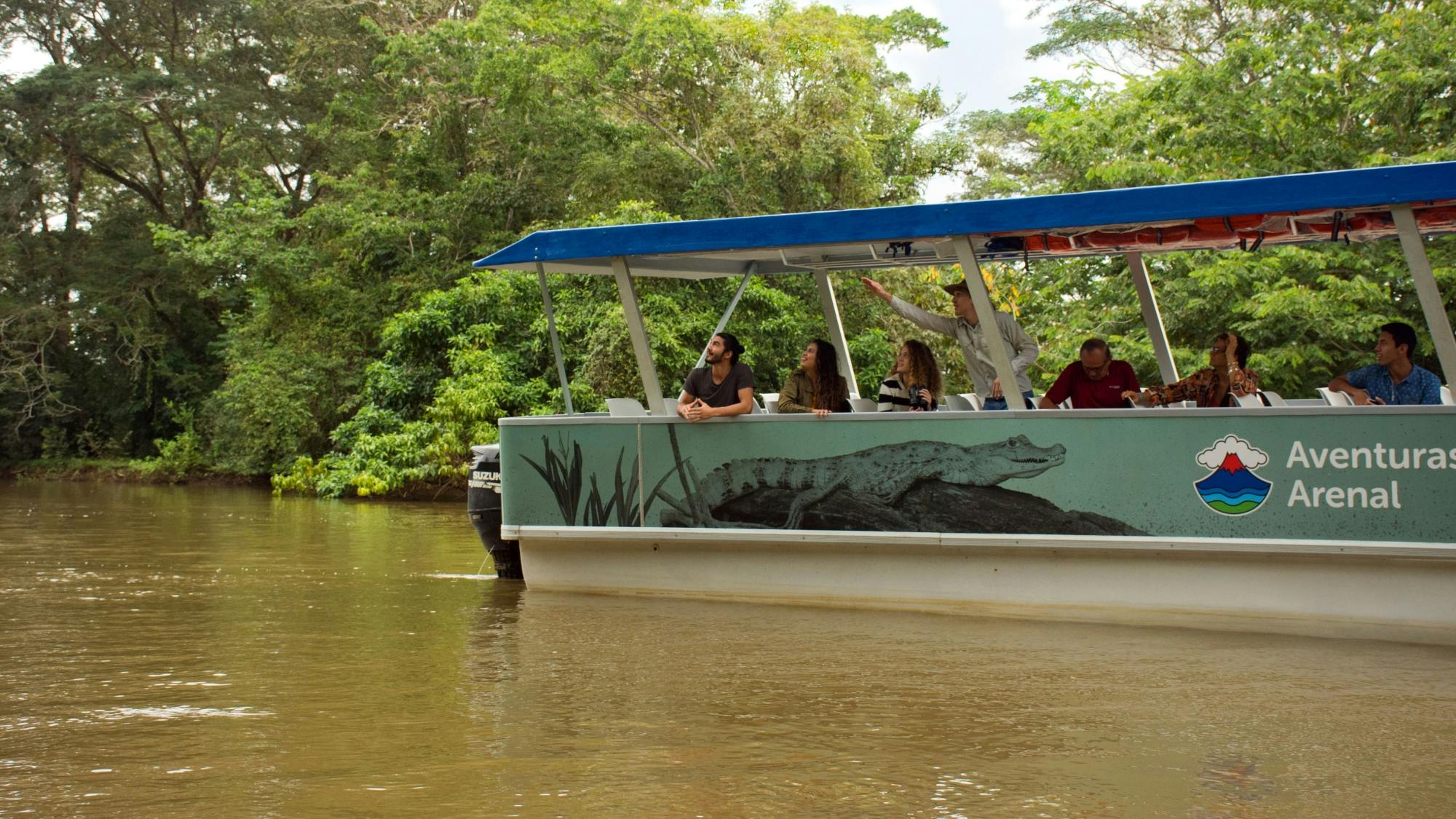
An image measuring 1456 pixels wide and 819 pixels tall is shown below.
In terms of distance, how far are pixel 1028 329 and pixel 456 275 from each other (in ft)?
37.6

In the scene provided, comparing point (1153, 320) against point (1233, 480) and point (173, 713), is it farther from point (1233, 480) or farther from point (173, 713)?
point (173, 713)

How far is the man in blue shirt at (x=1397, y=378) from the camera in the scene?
25.8 feet

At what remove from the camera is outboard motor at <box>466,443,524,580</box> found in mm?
10375

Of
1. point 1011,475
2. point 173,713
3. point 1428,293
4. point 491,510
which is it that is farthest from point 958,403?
point 173,713

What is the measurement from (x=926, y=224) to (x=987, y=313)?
62 cm

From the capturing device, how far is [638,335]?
9102mm

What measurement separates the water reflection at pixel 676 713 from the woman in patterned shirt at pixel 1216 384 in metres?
1.38

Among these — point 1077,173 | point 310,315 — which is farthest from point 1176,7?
point 310,315

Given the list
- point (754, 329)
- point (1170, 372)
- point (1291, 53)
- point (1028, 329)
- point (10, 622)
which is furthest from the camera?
point (754, 329)

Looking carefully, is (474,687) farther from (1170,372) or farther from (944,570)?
(1170,372)

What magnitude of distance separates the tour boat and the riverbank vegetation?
8400 mm

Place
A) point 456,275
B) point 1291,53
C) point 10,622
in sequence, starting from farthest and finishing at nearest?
1. point 456,275
2. point 1291,53
3. point 10,622

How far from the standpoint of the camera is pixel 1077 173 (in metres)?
20.1

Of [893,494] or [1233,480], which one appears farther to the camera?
[893,494]
